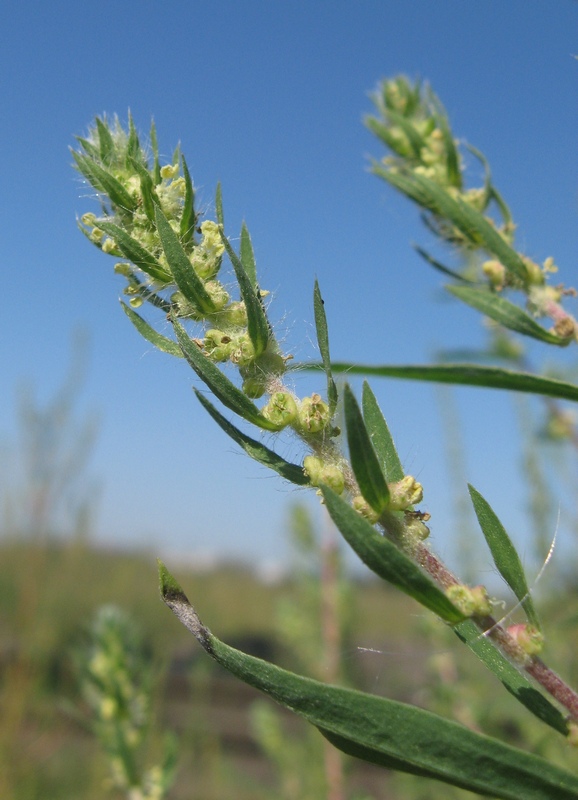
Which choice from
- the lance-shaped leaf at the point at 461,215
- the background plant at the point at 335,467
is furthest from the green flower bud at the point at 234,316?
the lance-shaped leaf at the point at 461,215

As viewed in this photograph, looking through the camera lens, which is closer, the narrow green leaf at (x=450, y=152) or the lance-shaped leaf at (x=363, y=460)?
the lance-shaped leaf at (x=363, y=460)

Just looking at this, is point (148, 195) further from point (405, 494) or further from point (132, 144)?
point (405, 494)

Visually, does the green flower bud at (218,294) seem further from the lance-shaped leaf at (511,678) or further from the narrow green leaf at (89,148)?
the lance-shaped leaf at (511,678)

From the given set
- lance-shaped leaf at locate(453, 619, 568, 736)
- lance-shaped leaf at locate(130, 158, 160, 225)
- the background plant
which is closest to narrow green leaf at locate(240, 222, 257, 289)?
the background plant

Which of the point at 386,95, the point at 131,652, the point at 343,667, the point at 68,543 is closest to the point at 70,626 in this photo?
the point at 68,543

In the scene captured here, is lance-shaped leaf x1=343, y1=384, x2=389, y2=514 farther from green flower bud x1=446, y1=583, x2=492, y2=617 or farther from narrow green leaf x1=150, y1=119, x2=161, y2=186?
narrow green leaf x1=150, y1=119, x2=161, y2=186

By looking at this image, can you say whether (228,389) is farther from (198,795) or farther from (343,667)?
(198,795)
